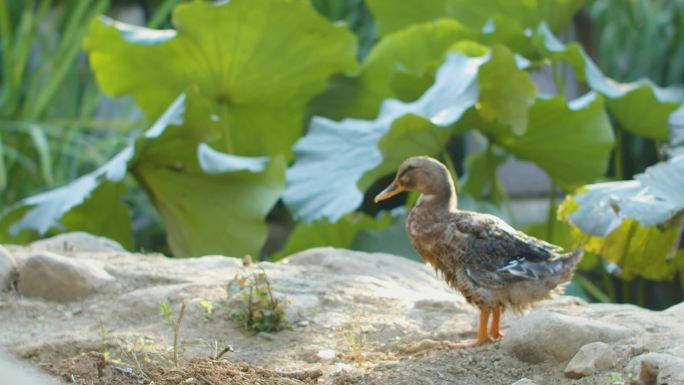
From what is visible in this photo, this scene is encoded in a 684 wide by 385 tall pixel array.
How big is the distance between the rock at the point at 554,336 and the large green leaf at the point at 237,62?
2.91m

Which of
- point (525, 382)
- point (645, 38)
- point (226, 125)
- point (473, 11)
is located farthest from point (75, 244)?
point (645, 38)

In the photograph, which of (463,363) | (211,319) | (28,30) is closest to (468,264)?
(463,363)

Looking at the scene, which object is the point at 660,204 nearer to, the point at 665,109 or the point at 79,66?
the point at 665,109

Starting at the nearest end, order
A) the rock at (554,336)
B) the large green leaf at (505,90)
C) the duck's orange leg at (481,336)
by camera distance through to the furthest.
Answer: the rock at (554,336) < the duck's orange leg at (481,336) < the large green leaf at (505,90)

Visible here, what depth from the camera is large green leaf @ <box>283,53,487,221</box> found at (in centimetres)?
491

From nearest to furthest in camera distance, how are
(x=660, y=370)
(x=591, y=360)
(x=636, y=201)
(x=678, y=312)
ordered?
(x=660, y=370) < (x=591, y=360) < (x=678, y=312) < (x=636, y=201)

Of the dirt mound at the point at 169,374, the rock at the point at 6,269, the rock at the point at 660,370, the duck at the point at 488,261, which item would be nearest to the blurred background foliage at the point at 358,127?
the duck at the point at 488,261

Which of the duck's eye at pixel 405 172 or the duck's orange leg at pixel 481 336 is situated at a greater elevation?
the duck's eye at pixel 405 172

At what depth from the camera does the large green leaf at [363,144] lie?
4914mm

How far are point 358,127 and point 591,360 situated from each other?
264cm

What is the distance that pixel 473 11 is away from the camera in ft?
21.5

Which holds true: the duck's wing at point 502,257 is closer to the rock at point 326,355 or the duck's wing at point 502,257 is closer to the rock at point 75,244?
the rock at point 326,355

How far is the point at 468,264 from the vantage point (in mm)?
3402

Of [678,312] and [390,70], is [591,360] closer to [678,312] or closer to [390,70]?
[678,312]
